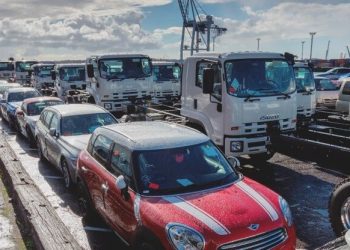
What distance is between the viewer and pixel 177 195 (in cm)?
498

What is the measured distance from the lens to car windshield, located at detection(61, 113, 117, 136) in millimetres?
9859

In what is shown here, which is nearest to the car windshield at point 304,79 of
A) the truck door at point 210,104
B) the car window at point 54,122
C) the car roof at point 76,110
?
the truck door at point 210,104

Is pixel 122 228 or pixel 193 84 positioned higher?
pixel 193 84

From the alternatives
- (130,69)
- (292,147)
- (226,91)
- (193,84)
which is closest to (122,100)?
(130,69)

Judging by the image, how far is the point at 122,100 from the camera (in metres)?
16.5

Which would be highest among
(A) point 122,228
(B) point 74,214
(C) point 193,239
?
(C) point 193,239

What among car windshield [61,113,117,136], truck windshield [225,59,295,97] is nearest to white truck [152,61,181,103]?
car windshield [61,113,117,136]

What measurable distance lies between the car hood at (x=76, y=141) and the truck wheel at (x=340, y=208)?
5213 millimetres

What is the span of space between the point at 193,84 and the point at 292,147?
117 inches

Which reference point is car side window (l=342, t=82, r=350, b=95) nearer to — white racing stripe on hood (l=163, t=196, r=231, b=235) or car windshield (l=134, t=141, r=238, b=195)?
car windshield (l=134, t=141, r=238, b=195)

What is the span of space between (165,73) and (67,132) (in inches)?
476

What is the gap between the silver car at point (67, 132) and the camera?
8.91m

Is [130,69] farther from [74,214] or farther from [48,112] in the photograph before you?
[74,214]

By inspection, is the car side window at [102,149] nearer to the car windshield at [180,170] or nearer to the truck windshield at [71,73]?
→ the car windshield at [180,170]
